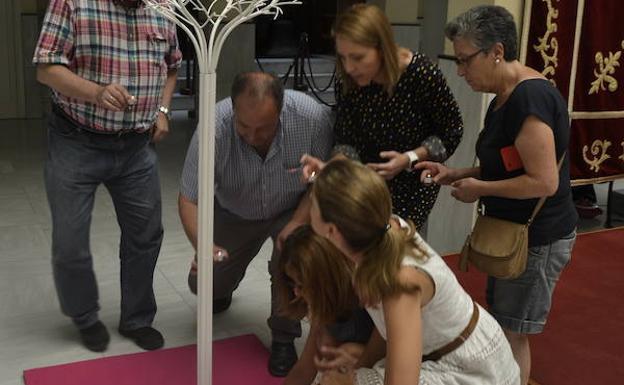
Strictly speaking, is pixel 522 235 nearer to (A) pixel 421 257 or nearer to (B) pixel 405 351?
(A) pixel 421 257

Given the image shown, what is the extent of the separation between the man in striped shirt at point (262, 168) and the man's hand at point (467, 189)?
550 millimetres

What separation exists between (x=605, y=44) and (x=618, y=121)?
1.58 feet

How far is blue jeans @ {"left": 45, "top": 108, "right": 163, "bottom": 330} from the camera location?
282 cm

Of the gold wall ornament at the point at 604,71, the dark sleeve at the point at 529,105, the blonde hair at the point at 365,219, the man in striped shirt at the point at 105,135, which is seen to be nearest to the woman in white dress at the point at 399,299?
the blonde hair at the point at 365,219

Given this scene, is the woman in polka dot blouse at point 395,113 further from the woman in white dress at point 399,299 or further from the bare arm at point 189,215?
the woman in white dress at point 399,299

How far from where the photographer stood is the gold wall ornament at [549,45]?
3891 mm

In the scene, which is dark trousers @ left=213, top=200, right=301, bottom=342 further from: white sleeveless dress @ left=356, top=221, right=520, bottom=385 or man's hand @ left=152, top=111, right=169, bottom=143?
white sleeveless dress @ left=356, top=221, right=520, bottom=385

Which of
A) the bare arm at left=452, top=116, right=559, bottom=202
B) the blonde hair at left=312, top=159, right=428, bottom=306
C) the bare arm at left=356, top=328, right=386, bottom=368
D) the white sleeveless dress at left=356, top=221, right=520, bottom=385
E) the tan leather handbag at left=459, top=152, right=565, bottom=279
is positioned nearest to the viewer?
the blonde hair at left=312, top=159, right=428, bottom=306

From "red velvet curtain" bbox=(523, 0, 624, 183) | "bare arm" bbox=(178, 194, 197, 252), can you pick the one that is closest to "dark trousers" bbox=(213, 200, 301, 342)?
"bare arm" bbox=(178, 194, 197, 252)

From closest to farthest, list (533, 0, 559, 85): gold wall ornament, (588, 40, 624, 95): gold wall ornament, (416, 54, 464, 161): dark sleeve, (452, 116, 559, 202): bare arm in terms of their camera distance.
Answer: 1. (452, 116, 559, 202): bare arm
2. (416, 54, 464, 161): dark sleeve
3. (533, 0, 559, 85): gold wall ornament
4. (588, 40, 624, 95): gold wall ornament

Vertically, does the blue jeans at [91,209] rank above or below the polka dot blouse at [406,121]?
below

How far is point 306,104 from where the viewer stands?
2734 mm

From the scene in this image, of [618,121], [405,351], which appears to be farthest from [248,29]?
[405,351]

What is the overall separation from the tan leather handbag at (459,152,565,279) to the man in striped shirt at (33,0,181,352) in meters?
1.16
